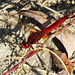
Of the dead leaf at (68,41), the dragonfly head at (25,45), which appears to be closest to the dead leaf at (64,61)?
the dead leaf at (68,41)

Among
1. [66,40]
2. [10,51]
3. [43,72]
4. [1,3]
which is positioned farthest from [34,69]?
[1,3]

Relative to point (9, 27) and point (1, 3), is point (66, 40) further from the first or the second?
point (1, 3)

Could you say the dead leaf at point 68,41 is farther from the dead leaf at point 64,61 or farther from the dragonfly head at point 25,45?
the dragonfly head at point 25,45

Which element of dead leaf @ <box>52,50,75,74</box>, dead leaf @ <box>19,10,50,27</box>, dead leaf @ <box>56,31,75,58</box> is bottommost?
dead leaf @ <box>52,50,75,74</box>

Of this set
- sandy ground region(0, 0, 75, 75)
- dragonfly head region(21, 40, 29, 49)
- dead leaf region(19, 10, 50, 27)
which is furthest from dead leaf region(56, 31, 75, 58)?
dragonfly head region(21, 40, 29, 49)

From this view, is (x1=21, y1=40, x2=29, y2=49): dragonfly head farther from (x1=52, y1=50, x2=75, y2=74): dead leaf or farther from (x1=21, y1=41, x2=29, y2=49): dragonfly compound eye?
(x1=52, y1=50, x2=75, y2=74): dead leaf

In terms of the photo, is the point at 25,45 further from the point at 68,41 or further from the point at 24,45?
the point at 68,41

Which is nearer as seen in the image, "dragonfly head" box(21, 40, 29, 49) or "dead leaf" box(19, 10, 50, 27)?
"dragonfly head" box(21, 40, 29, 49)

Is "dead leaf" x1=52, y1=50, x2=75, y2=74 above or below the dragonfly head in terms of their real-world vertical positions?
below

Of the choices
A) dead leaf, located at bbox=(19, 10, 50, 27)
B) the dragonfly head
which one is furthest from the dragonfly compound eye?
dead leaf, located at bbox=(19, 10, 50, 27)

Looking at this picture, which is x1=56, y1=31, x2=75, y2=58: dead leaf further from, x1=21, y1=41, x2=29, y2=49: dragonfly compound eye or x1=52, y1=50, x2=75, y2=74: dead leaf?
x1=21, y1=41, x2=29, y2=49: dragonfly compound eye

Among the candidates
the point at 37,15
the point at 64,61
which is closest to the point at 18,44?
the point at 37,15
